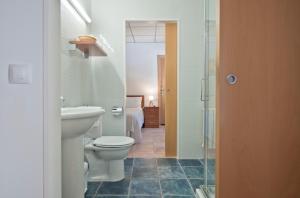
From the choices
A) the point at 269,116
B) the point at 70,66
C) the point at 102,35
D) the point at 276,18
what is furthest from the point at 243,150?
the point at 102,35

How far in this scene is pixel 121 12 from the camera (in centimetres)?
321

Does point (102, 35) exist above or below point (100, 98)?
above

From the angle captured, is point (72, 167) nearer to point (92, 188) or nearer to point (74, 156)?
point (74, 156)

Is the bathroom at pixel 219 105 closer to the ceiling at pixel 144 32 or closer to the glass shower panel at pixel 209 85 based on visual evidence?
the glass shower panel at pixel 209 85

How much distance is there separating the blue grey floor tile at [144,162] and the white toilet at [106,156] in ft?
1.60

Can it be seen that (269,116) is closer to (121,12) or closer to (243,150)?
(243,150)

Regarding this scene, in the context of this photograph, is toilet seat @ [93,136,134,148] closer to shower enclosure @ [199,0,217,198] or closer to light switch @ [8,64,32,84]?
shower enclosure @ [199,0,217,198]

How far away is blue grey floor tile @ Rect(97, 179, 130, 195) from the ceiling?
2850mm

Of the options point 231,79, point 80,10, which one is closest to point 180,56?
point 80,10

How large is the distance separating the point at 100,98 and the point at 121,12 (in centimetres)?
125

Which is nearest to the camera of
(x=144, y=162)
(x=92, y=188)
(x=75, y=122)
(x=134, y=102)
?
(x=75, y=122)

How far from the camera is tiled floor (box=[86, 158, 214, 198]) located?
87.4 inches

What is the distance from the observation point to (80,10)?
2.68 meters

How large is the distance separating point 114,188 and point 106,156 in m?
0.34
